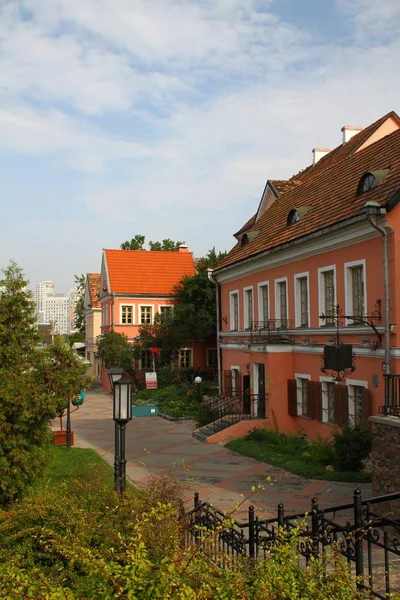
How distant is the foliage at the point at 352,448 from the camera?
1488cm

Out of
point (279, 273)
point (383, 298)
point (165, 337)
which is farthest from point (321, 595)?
point (165, 337)

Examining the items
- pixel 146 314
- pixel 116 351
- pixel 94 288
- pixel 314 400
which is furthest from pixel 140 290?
pixel 314 400

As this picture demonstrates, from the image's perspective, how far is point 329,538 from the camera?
21.5 ft

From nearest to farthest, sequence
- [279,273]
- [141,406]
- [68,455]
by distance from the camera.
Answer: [68,455] < [279,273] < [141,406]

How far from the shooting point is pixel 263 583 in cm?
451

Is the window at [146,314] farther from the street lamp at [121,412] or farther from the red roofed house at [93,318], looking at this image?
the street lamp at [121,412]

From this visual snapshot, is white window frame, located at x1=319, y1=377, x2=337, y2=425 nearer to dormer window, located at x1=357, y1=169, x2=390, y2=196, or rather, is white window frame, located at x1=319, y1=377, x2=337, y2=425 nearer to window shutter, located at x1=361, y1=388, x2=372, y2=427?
window shutter, located at x1=361, y1=388, x2=372, y2=427

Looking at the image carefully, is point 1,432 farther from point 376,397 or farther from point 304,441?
point 304,441

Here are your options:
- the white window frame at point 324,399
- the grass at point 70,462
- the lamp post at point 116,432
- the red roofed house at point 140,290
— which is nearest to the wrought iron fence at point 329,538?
the lamp post at point 116,432

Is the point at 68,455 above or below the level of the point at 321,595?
below

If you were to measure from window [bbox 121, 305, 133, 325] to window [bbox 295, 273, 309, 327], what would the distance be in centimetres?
2312

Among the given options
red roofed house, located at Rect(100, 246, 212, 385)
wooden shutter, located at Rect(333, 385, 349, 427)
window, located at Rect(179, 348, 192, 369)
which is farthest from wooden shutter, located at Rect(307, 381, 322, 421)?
window, located at Rect(179, 348, 192, 369)

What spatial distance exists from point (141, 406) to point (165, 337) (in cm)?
773

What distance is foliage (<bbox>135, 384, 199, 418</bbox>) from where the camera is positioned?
94.9 feet
